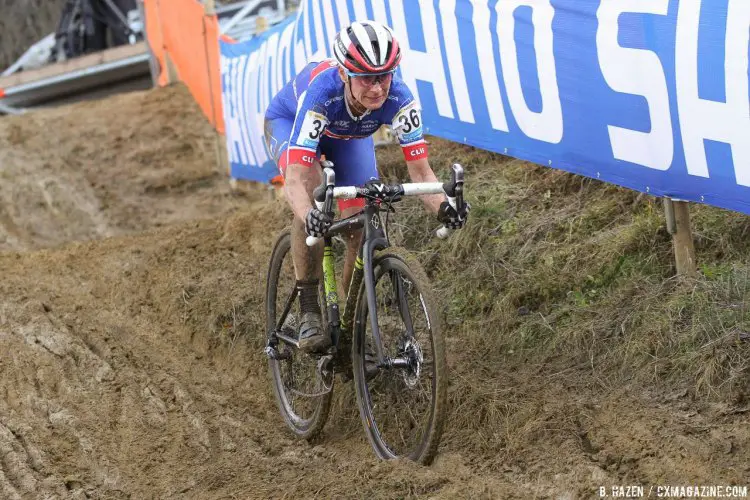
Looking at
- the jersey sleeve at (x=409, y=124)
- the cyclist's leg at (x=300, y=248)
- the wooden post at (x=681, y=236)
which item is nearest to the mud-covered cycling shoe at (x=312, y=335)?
the cyclist's leg at (x=300, y=248)

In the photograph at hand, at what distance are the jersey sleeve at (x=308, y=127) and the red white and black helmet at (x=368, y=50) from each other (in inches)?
11.5

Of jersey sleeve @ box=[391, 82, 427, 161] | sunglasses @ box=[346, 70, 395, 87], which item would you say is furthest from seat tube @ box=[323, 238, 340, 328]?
sunglasses @ box=[346, 70, 395, 87]

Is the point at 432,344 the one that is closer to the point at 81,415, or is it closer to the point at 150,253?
the point at 81,415

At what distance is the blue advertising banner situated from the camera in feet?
15.5

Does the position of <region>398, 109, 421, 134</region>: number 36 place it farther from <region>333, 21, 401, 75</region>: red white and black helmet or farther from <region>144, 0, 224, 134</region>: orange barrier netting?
<region>144, 0, 224, 134</region>: orange barrier netting

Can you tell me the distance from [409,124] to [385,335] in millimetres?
1197

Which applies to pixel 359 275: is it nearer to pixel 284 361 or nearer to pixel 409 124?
pixel 409 124

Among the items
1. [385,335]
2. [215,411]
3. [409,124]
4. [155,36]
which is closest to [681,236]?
[409,124]

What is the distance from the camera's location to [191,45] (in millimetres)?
14258

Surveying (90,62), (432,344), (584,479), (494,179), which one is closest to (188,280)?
(494,179)

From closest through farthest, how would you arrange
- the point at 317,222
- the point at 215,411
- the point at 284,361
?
1. the point at 317,222
2. the point at 215,411
3. the point at 284,361

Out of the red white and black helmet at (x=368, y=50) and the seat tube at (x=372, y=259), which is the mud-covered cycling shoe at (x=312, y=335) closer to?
the seat tube at (x=372, y=259)

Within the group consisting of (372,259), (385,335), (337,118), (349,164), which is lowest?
(385,335)

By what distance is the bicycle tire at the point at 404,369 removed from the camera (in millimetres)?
4523
